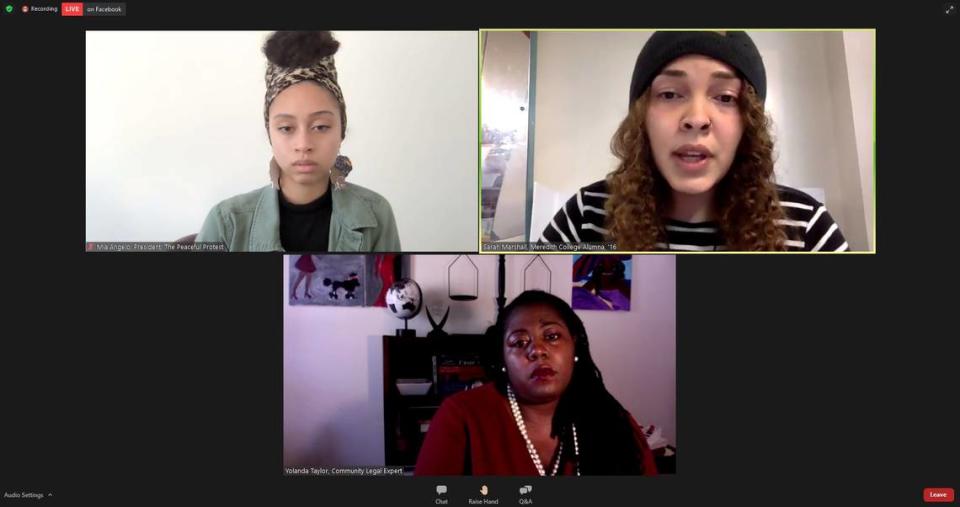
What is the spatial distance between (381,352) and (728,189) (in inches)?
54.7

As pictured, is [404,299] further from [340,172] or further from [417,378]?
[340,172]

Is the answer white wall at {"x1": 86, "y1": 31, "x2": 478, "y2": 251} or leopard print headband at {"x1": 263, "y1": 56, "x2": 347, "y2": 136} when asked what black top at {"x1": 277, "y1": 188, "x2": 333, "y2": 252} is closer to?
white wall at {"x1": 86, "y1": 31, "x2": 478, "y2": 251}

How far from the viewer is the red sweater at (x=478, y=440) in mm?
2732

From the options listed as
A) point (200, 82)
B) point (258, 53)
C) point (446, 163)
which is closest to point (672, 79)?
point (446, 163)

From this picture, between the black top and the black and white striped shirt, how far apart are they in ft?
2.65

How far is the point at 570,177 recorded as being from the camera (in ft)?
8.73

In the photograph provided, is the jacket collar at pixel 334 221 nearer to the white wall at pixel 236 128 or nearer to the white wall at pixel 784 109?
the white wall at pixel 236 128

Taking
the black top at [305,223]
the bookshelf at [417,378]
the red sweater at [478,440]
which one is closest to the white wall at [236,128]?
the black top at [305,223]

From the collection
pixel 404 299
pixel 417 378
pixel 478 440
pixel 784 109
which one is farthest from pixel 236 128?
pixel 784 109

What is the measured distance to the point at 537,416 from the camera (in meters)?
2.74

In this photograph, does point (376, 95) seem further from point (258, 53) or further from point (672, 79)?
point (672, 79)

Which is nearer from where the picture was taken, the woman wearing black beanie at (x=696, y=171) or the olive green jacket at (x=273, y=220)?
the woman wearing black beanie at (x=696, y=171)

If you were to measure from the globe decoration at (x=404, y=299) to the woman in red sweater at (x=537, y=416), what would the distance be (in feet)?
1.01

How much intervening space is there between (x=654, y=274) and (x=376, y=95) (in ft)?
3.99
